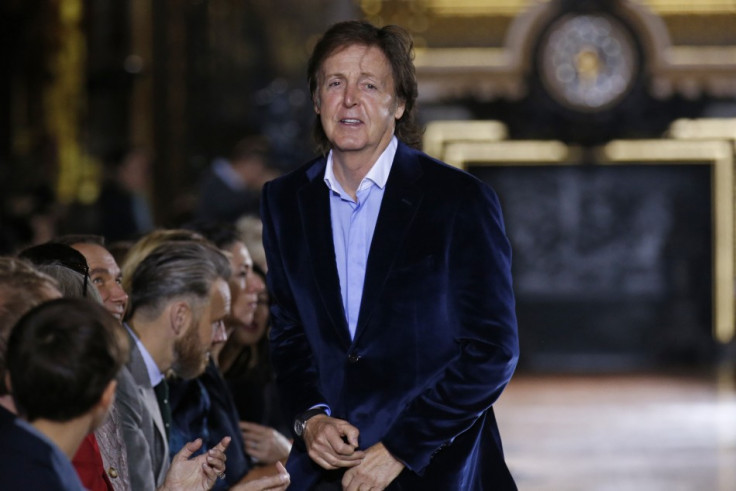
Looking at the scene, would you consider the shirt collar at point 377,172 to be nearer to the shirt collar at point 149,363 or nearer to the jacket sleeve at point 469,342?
the jacket sleeve at point 469,342

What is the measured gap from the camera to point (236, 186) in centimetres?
941

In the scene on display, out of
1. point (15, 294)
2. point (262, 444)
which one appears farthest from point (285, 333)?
point (262, 444)

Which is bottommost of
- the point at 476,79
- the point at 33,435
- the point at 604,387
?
the point at 604,387

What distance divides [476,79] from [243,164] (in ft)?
13.1

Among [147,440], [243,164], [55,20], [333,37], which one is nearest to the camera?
[333,37]

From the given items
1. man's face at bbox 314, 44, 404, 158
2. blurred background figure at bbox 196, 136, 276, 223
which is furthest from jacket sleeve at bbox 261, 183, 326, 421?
blurred background figure at bbox 196, 136, 276, 223

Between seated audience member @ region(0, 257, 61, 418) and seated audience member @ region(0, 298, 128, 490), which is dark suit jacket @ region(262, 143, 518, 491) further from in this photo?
seated audience member @ region(0, 298, 128, 490)

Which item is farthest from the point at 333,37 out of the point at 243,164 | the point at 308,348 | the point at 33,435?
the point at 243,164

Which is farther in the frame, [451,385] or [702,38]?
[702,38]

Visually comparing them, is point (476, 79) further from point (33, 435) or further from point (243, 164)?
point (33, 435)

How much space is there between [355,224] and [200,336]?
1.02 metres

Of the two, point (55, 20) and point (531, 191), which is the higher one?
point (55, 20)

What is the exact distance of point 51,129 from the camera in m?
12.2

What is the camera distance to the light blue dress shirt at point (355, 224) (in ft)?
9.65
